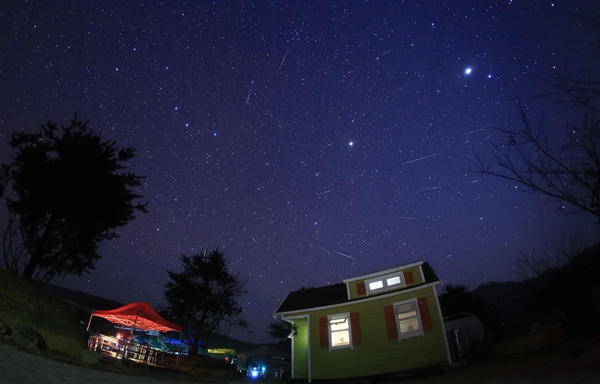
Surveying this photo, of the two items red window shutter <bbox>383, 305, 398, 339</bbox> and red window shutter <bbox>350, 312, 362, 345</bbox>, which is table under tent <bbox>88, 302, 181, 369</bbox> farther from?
red window shutter <bbox>383, 305, 398, 339</bbox>

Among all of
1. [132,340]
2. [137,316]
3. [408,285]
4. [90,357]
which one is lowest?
[90,357]

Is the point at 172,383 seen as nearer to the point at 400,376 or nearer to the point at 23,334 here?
the point at 23,334

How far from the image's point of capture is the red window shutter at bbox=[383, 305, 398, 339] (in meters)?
13.6

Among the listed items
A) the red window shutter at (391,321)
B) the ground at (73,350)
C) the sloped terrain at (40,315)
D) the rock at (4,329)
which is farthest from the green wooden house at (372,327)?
the rock at (4,329)

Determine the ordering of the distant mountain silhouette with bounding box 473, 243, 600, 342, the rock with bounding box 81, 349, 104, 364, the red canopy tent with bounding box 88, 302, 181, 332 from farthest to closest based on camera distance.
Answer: the distant mountain silhouette with bounding box 473, 243, 600, 342, the red canopy tent with bounding box 88, 302, 181, 332, the rock with bounding box 81, 349, 104, 364

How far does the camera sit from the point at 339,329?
1506cm

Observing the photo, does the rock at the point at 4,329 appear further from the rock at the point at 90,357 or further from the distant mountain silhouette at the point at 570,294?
the distant mountain silhouette at the point at 570,294

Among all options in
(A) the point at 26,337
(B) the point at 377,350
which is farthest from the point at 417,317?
(A) the point at 26,337

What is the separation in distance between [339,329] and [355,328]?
38.2 inches

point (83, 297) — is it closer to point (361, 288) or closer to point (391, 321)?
point (361, 288)

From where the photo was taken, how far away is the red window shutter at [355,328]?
14172mm

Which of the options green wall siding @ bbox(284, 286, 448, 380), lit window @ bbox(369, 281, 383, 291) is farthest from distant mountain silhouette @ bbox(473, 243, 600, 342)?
lit window @ bbox(369, 281, 383, 291)

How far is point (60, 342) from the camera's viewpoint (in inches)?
405

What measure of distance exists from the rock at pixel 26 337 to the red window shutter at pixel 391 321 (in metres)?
13.4
